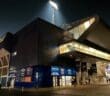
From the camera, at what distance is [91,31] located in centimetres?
3331

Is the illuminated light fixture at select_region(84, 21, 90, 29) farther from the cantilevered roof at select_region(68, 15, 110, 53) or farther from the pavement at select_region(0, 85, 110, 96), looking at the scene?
the pavement at select_region(0, 85, 110, 96)

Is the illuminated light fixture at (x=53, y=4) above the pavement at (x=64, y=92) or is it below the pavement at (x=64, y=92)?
above

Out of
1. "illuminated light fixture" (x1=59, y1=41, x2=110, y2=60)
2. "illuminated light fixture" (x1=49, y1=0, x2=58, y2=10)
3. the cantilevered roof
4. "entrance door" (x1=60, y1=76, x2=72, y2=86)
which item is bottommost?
"entrance door" (x1=60, y1=76, x2=72, y2=86)

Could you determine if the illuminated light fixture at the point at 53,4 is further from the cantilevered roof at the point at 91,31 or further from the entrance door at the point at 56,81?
the entrance door at the point at 56,81

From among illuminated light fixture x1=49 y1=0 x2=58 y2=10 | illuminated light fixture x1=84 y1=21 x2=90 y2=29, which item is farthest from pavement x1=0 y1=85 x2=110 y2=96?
illuminated light fixture x1=49 y1=0 x2=58 y2=10

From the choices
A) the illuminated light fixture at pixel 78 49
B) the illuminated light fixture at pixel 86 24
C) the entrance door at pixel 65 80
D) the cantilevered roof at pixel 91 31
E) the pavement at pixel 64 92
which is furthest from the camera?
the illuminated light fixture at pixel 86 24

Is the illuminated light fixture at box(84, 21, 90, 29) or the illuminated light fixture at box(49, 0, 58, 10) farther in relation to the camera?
the illuminated light fixture at box(49, 0, 58, 10)

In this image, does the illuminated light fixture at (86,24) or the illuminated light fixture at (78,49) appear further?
the illuminated light fixture at (86,24)

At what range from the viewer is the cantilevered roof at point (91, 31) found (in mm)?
32562

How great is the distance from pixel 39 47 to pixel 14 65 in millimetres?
9056

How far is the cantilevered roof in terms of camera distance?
32.6m

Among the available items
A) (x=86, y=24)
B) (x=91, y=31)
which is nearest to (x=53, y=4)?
(x=86, y=24)

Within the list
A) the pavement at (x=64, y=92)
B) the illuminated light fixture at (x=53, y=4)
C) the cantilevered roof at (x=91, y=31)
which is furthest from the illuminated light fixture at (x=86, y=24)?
the pavement at (x=64, y=92)

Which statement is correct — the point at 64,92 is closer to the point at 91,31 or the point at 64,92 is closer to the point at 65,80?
the point at 65,80
